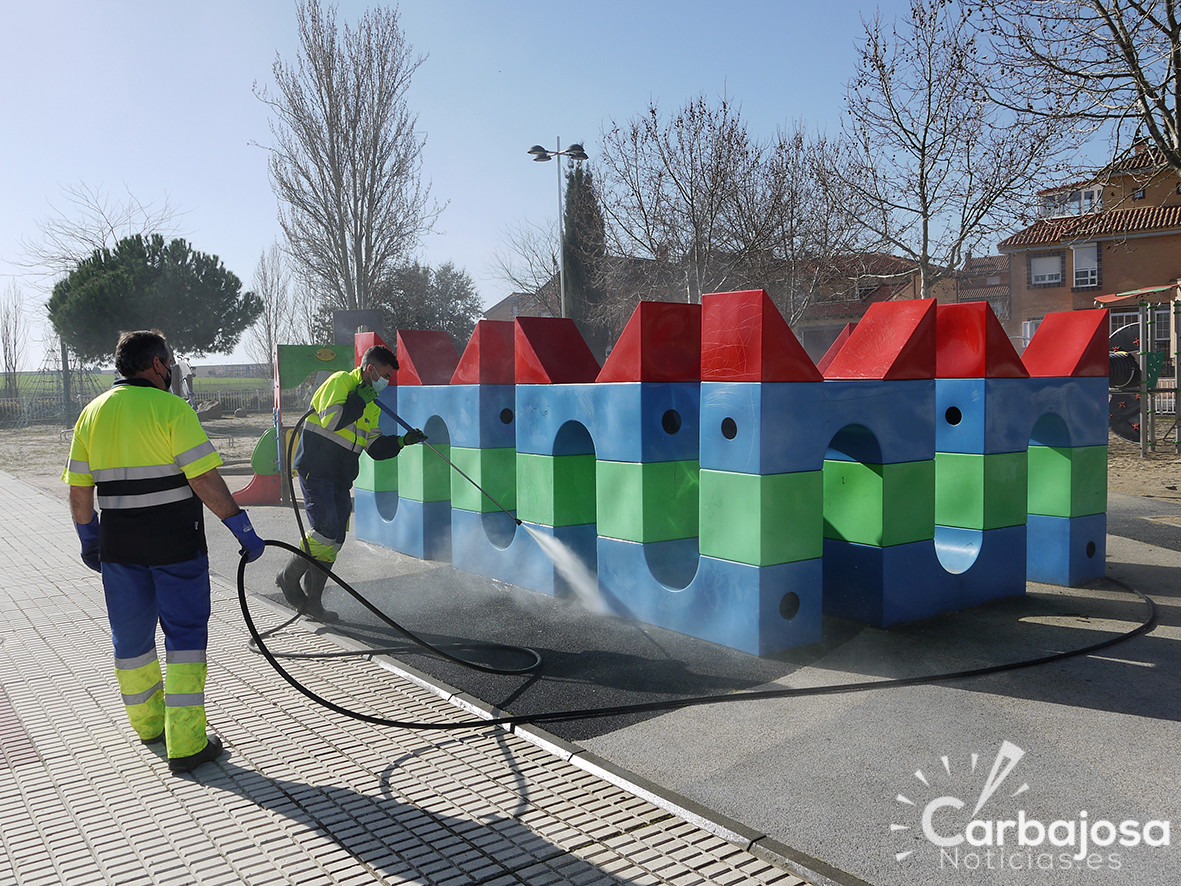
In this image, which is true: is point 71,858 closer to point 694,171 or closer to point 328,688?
point 328,688

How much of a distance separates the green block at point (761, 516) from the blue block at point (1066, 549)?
2.70 m

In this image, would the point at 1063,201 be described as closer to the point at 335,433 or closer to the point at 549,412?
the point at 549,412

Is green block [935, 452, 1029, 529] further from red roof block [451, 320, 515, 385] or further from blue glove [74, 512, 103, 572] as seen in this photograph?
blue glove [74, 512, 103, 572]

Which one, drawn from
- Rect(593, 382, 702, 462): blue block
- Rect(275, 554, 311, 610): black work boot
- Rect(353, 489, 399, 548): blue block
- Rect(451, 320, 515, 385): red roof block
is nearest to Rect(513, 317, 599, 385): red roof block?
Rect(451, 320, 515, 385): red roof block

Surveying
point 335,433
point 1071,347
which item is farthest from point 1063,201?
point 335,433

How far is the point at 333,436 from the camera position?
20.8 feet

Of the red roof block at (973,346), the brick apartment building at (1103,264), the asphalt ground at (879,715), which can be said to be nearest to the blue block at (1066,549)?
the asphalt ground at (879,715)

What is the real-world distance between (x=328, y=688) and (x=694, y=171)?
16.0m

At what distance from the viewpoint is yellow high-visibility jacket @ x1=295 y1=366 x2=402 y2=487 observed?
249 inches

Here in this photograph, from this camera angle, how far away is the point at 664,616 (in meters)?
5.93

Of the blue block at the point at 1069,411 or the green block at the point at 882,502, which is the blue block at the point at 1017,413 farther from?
the green block at the point at 882,502

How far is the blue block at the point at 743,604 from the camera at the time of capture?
5.27 m

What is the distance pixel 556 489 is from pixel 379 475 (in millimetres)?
3061

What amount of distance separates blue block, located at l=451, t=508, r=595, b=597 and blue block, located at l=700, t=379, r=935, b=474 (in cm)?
171
